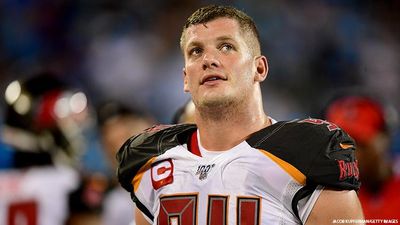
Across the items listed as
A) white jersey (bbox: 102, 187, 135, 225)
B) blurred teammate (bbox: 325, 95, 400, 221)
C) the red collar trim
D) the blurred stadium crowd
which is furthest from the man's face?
the blurred stadium crowd

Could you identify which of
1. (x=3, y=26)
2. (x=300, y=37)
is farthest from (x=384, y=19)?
(x=3, y=26)

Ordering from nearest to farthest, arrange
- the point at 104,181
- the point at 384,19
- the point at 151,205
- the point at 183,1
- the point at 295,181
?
the point at 295,181 < the point at 151,205 < the point at 104,181 < the point at 384,19 < the point at 183,1

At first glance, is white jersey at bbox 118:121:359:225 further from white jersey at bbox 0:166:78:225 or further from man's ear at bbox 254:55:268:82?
white jersey at bbox 0:166:78:225

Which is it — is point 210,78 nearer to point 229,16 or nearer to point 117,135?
point 229,16

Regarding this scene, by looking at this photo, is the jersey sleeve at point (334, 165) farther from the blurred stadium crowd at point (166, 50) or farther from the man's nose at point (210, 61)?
the blurred stadium crowd at point (166, 50)

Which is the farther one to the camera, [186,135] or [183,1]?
[183,1]

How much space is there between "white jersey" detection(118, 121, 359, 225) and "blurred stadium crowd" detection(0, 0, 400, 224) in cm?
382

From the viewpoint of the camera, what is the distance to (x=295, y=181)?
2.29 meters

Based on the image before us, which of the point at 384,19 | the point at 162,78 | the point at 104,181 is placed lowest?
the point at 104,181

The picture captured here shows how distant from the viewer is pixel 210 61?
248 cm

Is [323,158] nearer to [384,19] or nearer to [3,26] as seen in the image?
[384,19]

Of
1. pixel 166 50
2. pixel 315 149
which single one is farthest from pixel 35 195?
pixel 166 50

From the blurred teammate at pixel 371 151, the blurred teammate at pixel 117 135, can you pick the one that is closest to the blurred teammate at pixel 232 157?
the blurred teammate at pixel 371 151

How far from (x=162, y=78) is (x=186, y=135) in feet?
14.2
